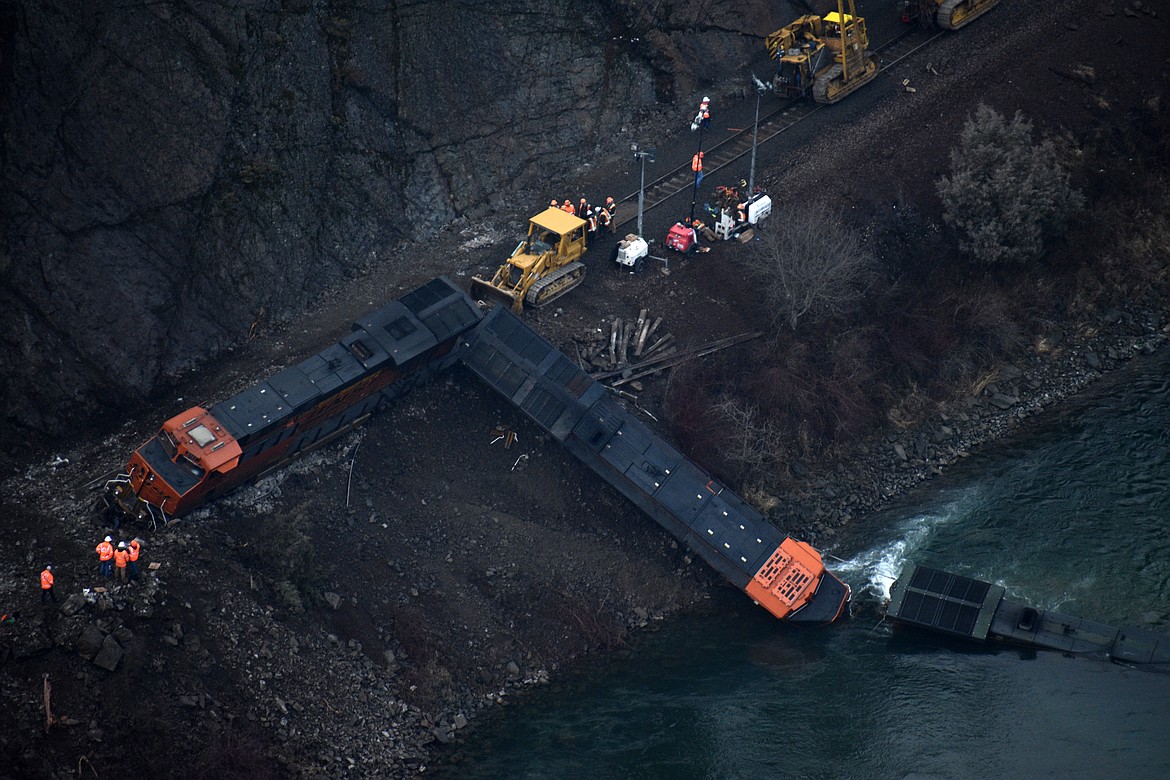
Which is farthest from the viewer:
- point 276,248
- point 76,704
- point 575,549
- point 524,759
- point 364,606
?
point 276,248

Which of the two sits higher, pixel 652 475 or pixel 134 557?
pixel 134 557

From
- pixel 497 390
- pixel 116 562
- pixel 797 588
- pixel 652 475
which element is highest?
pixel 116 562

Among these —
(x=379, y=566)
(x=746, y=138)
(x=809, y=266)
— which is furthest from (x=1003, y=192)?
(x=379, y=566)

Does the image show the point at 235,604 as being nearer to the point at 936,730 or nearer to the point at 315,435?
the point at 315,435

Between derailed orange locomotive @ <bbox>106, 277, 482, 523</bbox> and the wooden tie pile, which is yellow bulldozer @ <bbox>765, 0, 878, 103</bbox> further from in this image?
derailed orange locomotive @ <bbox>106, 277, 482, 523</bbox>

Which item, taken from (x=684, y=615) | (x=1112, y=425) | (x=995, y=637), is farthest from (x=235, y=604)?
(x=1112, y=425)

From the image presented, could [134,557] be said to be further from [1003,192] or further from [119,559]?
[1003,192]
